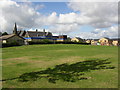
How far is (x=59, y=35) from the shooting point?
12350 centimetres

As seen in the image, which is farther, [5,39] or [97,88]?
[5,39]

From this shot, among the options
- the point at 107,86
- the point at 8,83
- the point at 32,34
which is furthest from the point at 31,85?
the point at 32,34

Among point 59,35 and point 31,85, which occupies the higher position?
point 59,35

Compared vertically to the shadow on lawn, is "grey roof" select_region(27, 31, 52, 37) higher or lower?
higher

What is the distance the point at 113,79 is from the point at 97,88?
1.93 metres

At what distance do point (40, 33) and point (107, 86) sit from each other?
4145 inches

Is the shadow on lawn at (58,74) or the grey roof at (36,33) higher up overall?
the grey roof at (36,33)

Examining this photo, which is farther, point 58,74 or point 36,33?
point 36,33

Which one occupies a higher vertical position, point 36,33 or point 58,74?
point 36,33

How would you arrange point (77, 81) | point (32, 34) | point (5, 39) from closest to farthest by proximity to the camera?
1. point (77, 81)
2. point (5, 39)
3. point (32, 34)

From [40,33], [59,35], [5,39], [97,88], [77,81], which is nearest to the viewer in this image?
[97,88]

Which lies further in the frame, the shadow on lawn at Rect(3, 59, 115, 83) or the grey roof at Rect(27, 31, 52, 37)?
the grey roof at Rect(27, 31, 52, 37)

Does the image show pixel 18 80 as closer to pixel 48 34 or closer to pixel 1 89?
pixel 1 89

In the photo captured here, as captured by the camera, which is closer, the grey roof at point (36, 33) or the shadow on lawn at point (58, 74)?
the shadow on lawn at point (58, 74)
